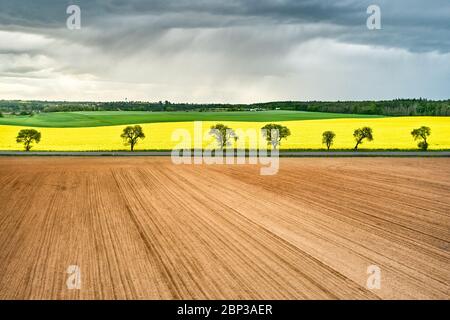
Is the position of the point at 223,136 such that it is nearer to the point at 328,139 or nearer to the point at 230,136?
the point at 230,136

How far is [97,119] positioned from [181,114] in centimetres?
1240

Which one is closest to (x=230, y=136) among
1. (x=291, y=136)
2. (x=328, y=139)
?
(x=328, y=139)

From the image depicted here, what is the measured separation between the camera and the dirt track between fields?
943 cm

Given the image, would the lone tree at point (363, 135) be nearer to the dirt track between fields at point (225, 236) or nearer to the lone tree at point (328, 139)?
the lone tree at point (328, 139)

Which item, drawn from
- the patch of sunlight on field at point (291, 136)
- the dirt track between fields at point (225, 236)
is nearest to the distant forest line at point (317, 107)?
the patch of sunlight on field at point (291, 136)

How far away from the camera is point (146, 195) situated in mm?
20109

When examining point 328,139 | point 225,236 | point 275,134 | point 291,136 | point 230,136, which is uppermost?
point 275,134

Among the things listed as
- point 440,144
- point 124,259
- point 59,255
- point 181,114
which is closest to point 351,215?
point 124,259

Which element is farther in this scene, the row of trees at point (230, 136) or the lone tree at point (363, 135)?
the lone tree at point (363, 135)

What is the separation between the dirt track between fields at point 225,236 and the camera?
30.9 feet

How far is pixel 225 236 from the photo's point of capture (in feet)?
43.0

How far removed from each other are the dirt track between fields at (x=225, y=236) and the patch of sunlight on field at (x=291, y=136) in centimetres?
1609

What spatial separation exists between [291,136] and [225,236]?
118 feet
